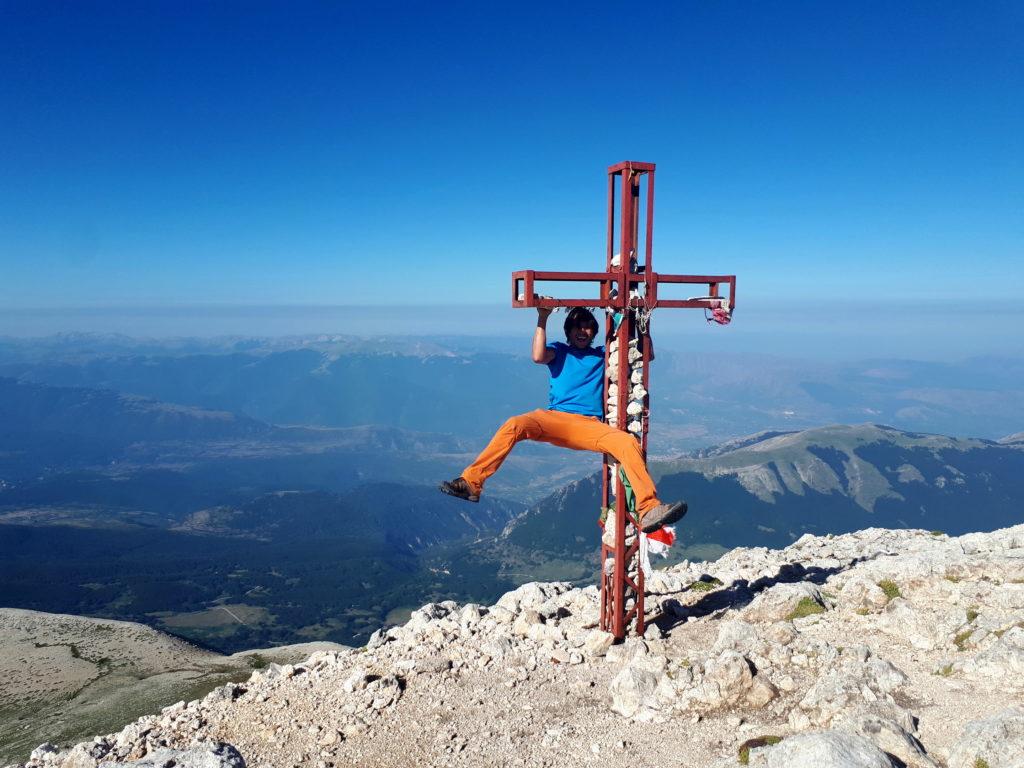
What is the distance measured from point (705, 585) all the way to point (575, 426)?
8944mm

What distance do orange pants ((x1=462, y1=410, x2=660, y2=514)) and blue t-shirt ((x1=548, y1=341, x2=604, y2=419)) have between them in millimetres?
336

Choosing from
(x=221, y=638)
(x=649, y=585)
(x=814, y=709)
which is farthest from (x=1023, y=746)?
(x=221, y=638)

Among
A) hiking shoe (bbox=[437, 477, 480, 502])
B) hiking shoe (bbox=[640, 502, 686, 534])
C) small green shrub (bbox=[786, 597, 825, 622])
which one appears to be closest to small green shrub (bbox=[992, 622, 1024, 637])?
small green shrub (bbox=[786, 597, 825, 622])

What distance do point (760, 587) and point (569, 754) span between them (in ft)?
32.0

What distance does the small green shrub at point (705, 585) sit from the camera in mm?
19391

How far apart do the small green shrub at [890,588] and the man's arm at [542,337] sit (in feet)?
32.7

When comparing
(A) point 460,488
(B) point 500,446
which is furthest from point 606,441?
(A) point 460,488

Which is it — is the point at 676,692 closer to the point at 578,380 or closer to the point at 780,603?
the point at 780,603

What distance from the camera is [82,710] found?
131 feet

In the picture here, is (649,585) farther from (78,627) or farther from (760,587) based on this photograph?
(78,627)

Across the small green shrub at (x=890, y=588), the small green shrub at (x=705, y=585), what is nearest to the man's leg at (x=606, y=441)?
A: the small green shrub at (x=890, y=588)

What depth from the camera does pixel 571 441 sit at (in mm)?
14055

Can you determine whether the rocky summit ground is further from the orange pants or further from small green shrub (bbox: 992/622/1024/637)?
the orange pants

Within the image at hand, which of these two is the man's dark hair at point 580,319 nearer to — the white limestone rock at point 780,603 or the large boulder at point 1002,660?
the white limestone rock at point 780,603
